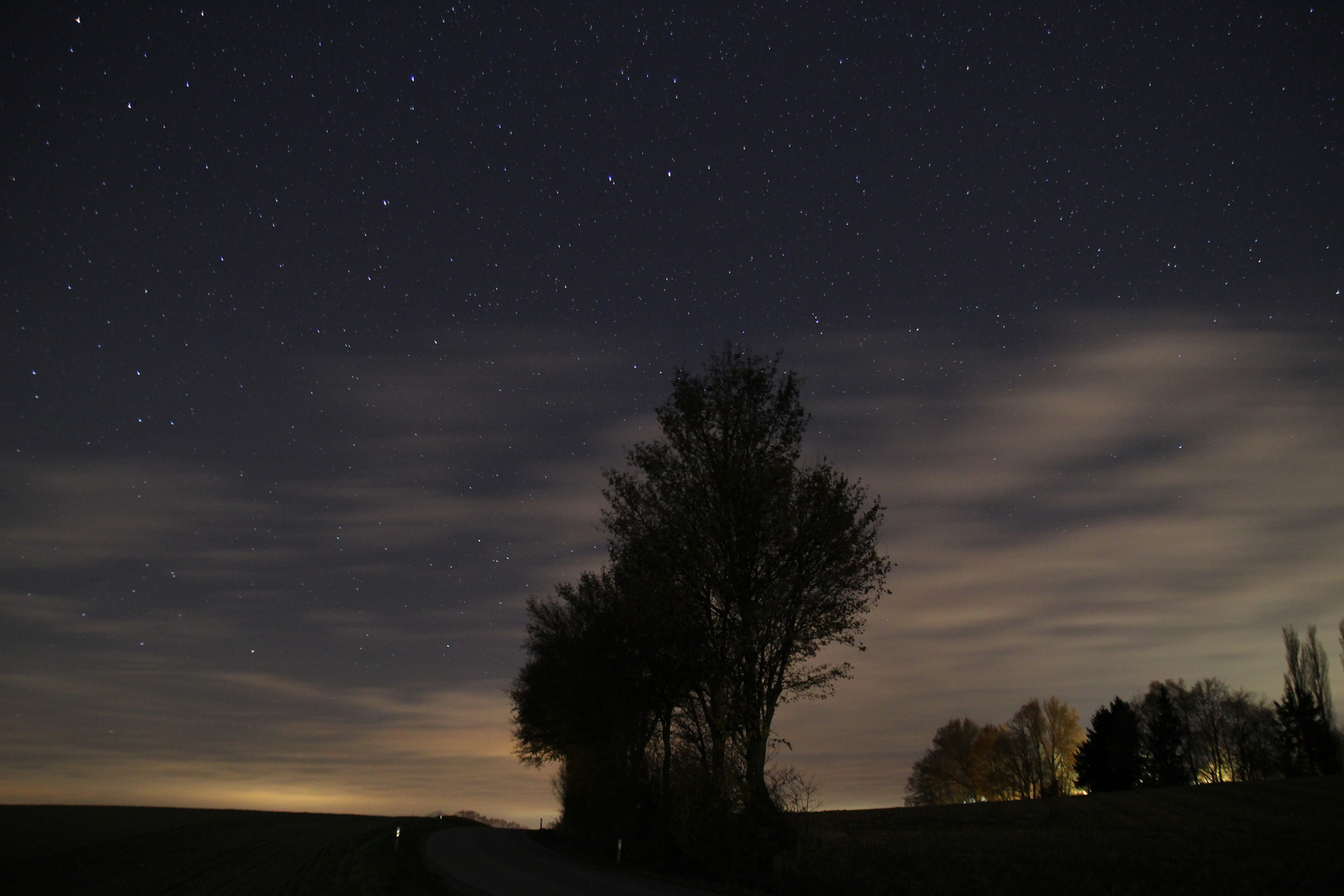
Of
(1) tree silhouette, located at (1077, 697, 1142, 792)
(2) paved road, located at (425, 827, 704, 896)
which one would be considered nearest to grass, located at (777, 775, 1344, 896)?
(2) paved road, located at (425, 827, 704, 896)

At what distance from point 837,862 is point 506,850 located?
16146 mm

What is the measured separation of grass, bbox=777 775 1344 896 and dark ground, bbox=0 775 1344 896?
0.06 m

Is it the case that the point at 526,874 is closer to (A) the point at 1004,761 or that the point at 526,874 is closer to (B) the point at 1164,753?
(B) the point at 1164,753

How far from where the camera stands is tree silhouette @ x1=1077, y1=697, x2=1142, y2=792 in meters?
68.0

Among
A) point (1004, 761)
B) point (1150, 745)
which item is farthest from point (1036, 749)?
point (1150, 745)

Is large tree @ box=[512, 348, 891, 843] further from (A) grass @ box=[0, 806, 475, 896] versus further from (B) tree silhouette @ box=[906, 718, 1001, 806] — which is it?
(B) tree silhouette @ box=[906, 718, 1001, 806]

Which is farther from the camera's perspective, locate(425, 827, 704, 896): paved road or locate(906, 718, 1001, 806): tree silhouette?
locate(906, 718, 1001, 806): tree silhouette

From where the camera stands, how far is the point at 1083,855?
66.9 ft

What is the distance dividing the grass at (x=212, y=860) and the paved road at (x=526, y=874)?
86 cm

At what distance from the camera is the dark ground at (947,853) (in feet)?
58.7

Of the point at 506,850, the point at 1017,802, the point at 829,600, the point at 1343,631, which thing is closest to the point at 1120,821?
the point at 1017,802

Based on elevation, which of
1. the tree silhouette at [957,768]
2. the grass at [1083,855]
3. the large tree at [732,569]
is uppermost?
the large tree at [732,569]

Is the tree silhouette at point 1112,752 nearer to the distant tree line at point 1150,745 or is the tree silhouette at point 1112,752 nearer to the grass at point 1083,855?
the distant tree line at point 1150,745

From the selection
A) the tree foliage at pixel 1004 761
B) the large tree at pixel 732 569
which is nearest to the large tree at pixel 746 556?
the large tree at pixel 732 569
